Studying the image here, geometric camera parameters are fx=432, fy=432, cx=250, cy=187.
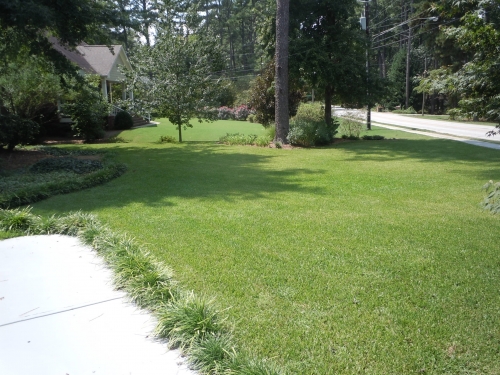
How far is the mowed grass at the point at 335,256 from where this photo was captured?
2.90 meters

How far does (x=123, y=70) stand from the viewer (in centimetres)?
2102

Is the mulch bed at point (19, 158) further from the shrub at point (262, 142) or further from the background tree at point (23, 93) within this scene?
the shrub at point (262, 142)

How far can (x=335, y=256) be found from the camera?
4.52m

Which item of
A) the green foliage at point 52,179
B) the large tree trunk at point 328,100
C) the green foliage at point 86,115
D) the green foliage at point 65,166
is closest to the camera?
the green foliage at point 52,179

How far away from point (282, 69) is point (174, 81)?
16.8 ft

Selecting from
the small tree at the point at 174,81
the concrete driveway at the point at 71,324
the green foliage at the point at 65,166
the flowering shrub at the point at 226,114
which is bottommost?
the concrete driveway at the point at 71,324

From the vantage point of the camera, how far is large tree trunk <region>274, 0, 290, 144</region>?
16609 mm

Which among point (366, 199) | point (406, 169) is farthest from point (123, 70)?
point (366, 199)

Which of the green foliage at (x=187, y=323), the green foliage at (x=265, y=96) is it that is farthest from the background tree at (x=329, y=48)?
the green foliage at (x=187, y=323)

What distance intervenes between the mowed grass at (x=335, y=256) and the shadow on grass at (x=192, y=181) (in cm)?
5

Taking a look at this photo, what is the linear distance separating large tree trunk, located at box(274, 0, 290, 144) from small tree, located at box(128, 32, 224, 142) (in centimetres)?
414

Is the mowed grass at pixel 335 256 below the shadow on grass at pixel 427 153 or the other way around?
below

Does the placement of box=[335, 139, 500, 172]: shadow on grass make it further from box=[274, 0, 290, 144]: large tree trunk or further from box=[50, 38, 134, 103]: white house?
box=[50, 38, 134, 103]: white house

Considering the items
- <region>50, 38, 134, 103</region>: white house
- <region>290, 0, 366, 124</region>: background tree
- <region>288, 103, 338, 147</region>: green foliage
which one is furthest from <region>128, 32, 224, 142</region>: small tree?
<region>50, 38, 134, 103</region>: white house
